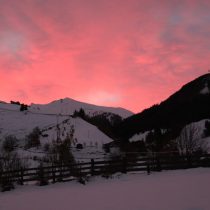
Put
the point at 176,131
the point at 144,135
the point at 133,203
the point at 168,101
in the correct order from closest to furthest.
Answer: the point at 133,203
the point at 176,131
the point at 144,135
the point at 168,101

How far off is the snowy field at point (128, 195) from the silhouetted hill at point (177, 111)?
132 ft

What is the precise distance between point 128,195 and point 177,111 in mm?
56035

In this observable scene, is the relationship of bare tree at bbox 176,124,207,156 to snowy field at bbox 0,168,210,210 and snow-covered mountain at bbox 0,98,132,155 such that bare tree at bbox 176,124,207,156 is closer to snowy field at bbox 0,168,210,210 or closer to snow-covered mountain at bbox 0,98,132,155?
snowy field at bbox 0,168,210,210

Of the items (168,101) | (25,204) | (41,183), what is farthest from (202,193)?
(168,101)

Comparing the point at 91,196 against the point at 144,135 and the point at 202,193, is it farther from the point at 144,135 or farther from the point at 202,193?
the point at 144,135

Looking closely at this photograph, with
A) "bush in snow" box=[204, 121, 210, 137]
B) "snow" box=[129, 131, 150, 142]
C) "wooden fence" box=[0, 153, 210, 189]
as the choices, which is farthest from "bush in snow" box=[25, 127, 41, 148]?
"wooden fence" box=[0, 153, 210, 189]

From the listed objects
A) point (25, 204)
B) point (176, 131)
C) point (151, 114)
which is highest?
point (151, 114)

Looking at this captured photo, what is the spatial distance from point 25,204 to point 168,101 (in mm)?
64815

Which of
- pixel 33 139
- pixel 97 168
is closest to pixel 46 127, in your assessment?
pixel 33 139

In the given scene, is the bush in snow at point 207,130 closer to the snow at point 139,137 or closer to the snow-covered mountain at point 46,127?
the snow at point 139,137

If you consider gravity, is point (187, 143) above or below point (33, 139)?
below

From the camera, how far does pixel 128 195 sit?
1775 centimetres

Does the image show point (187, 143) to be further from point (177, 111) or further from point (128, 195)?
point (128, 195)

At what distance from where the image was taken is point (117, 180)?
79.4 feet
